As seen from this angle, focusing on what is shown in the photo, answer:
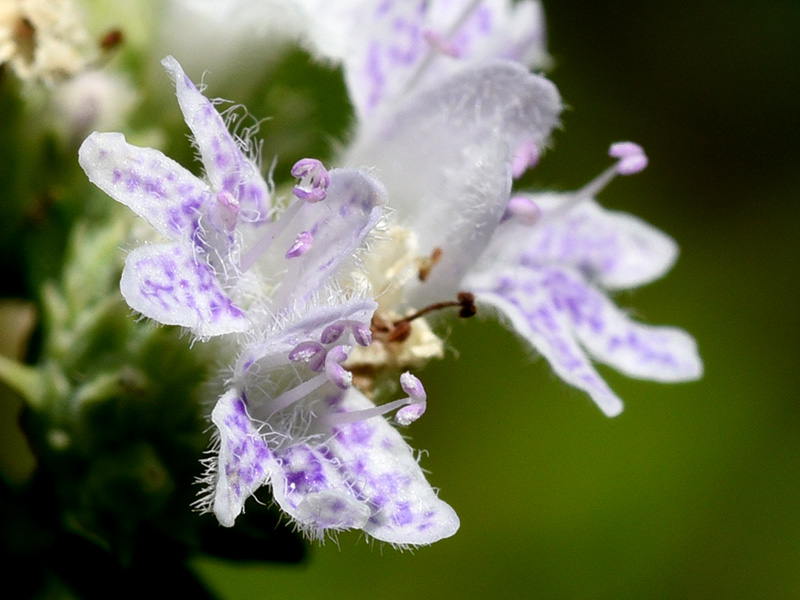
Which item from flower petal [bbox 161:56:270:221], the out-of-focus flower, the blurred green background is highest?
flower petal [bbox 161:56:270:221]

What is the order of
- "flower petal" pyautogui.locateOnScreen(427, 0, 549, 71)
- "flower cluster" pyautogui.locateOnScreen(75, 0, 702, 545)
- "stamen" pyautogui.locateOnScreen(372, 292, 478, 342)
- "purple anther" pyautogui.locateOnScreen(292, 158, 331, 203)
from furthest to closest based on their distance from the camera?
"flower petal" pyautogui.locateOnScreen(427, 0, 549, 71), "stamen" pyautogui.locateOnScreen(372, 292, 478, 342), "purple anther" pyautogui.locateOnScreen(292, 158, 331, 203), "flower cluster" pyautogui.locateOnScreen(75, 0, 702, 545)

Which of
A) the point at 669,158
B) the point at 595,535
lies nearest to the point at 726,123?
the point at 669,158

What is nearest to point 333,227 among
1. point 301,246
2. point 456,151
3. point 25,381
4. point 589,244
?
point 301,246

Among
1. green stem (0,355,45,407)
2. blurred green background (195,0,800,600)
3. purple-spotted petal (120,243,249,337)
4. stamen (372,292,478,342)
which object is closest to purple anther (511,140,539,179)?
stamen (372,292,478,342)

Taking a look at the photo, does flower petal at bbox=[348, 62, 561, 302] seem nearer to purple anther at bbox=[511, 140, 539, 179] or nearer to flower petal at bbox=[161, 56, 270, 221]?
purple anther at bbox=[511, 140, 539, 179]

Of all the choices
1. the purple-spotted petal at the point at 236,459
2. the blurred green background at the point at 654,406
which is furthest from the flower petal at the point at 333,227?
the blurred green background at the point at 654,406

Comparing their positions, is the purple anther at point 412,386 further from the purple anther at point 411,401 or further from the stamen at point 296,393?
the stamen at point 296,393
